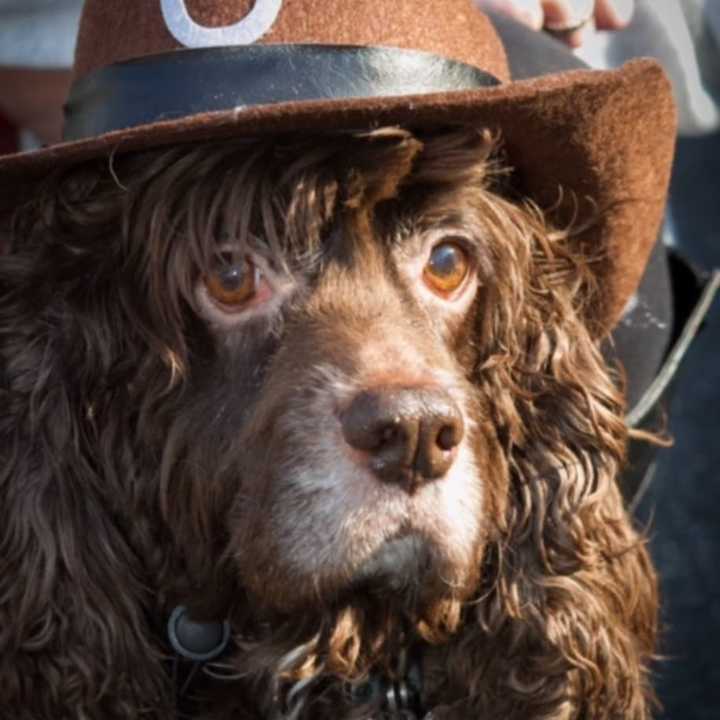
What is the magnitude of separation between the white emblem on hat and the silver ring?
1.61m

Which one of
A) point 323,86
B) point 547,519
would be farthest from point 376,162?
point 547,519

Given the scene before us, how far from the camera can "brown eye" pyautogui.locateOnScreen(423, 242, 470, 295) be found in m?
3.33

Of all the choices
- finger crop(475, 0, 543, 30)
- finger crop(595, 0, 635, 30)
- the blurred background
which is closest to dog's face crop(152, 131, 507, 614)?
finger crop(475, 0, 543, 30)

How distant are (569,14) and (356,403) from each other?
79.0 inches

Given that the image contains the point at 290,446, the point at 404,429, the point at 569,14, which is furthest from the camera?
the point at 569,14

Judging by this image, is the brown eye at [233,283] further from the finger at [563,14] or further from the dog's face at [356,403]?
the finger at [563,14]

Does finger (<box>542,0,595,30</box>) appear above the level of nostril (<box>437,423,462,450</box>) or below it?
above

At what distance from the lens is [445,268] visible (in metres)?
3.35

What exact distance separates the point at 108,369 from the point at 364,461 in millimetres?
630

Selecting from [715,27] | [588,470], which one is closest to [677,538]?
[715,27]

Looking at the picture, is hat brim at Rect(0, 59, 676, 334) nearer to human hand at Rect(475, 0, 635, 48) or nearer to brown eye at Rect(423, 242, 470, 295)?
brown eye at Rect(423, 242, 470, 295)

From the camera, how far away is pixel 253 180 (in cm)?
322

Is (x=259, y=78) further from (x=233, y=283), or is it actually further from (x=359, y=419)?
(x=359, y=419)

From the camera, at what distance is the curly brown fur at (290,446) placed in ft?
10.2
